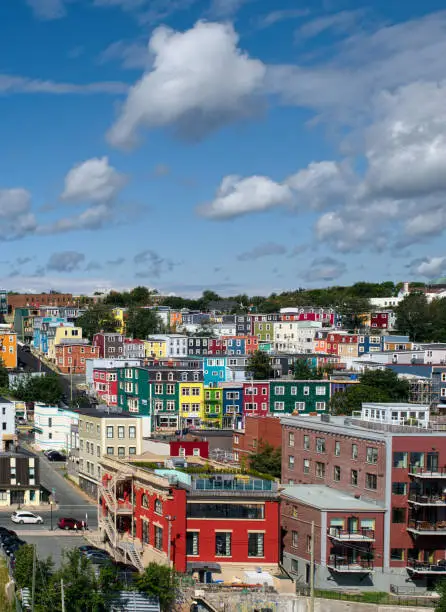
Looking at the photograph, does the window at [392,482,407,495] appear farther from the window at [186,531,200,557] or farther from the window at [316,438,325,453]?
the window at [186,531,200,557]

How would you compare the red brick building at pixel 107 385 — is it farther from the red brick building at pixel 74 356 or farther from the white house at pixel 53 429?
the white house at pixel 53 429

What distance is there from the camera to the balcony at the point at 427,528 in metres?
41.5

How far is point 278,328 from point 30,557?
10264cm

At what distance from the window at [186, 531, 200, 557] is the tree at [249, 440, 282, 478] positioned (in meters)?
14.3

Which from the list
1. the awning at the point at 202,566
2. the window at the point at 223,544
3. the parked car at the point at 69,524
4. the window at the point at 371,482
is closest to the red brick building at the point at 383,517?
the window at the point at 371,482

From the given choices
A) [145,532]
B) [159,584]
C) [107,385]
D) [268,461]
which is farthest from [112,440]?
[107,385]

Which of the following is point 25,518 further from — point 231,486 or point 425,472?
point 425,472

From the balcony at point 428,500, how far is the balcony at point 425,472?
834 mm

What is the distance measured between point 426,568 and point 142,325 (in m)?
103

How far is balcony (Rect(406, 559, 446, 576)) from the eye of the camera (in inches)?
1623

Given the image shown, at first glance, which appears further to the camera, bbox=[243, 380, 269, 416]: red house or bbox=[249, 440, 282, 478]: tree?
bbox=[243, 380, 269, 416]: red house

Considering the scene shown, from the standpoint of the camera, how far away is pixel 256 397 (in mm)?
84125

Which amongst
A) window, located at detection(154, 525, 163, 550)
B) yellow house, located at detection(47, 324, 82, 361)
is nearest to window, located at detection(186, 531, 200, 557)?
window, located at detection(154, 525, 163, 550)

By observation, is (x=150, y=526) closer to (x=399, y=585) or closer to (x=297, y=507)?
(x=297, y=507)
